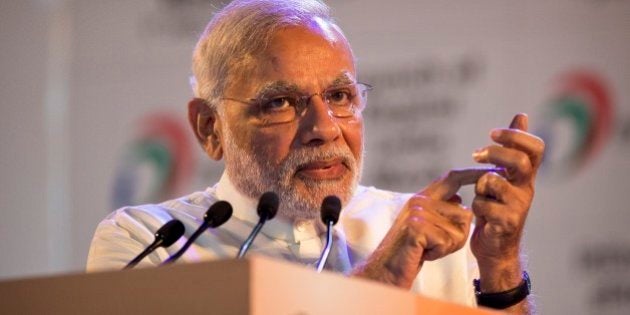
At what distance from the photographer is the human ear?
3.40 meters

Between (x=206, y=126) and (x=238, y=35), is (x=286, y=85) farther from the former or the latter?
(x=206, y=126)

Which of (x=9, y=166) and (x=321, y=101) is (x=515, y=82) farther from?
(x=9, y=166)

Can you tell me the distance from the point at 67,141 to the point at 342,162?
2.23m

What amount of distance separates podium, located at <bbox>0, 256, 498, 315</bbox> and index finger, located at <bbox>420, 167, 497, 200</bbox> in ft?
2.14

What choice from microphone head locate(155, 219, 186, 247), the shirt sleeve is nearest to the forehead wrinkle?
the shirt sleeve

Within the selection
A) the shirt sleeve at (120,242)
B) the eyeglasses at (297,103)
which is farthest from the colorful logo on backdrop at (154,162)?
the eyeglasses at (297,103)

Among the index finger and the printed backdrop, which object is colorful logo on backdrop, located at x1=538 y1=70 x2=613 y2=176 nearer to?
the printed backdrop

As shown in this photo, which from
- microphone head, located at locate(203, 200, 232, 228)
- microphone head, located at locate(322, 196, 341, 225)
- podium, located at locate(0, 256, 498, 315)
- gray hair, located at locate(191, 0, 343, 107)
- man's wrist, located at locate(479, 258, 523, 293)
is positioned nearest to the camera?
podium, located at locate(0, 256, 498, 315)

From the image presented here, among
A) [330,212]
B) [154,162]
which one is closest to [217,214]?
[330,212]

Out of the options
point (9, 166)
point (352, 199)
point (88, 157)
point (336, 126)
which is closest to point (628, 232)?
point (352, 199)

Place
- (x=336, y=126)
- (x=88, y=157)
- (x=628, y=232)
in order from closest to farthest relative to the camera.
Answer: (x=336, y=126) < (x=628, y=232) < (x=88, y=157)

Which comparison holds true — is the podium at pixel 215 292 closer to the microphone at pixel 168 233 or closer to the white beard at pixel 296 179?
the microphone at pixel 168 233

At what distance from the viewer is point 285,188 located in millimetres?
3174

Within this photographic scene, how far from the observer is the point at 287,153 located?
3.15 metres
